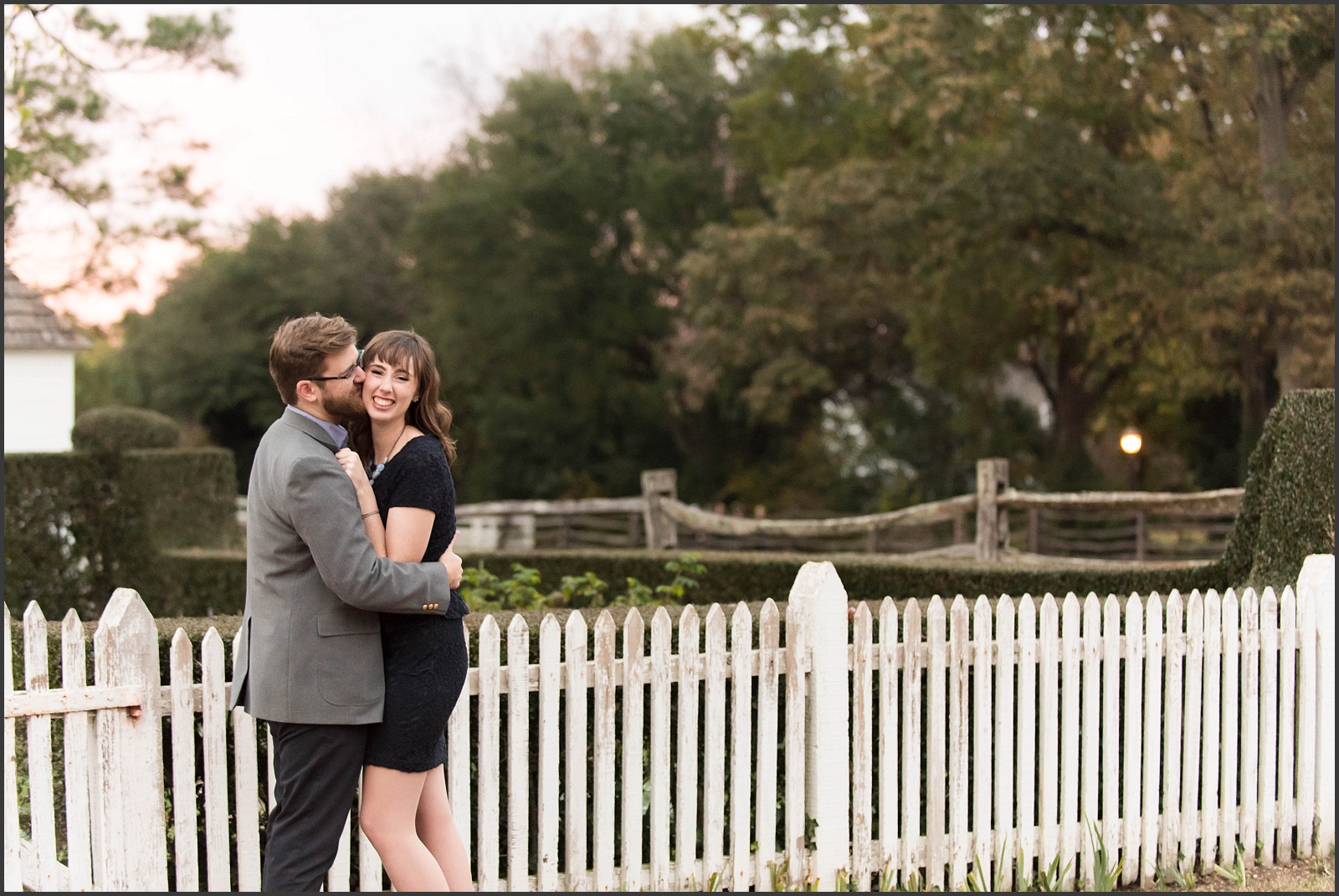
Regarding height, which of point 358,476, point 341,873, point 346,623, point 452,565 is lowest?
point 341,873

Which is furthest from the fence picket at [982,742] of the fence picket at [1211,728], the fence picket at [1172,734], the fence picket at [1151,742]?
the fence picket at [1211,728]

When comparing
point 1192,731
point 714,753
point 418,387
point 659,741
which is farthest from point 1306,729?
point 418,387

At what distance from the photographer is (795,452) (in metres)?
34.5

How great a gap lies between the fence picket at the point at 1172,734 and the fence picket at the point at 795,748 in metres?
1.75

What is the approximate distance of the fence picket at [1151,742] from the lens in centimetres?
527

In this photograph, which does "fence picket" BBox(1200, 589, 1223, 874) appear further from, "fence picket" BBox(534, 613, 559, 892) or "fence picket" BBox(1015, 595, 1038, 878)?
"fence picket" BBox(534, 613, 559, 892)

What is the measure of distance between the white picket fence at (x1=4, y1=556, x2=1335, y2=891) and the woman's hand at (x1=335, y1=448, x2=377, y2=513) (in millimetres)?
820

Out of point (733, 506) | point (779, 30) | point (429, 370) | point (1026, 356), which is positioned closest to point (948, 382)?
point (1026, 356)

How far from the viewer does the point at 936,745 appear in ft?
15.9

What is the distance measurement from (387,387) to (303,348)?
25 cm

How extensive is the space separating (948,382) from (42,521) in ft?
67.9

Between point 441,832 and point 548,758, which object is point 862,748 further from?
point 441,832

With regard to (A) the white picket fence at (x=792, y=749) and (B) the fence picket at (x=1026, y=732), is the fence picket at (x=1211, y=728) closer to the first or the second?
(A) the white picket fence at (x=792, y=749)

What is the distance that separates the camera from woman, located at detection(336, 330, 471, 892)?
3.37 m
